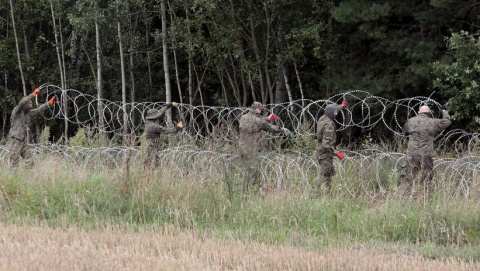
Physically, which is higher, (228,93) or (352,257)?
(228,93)

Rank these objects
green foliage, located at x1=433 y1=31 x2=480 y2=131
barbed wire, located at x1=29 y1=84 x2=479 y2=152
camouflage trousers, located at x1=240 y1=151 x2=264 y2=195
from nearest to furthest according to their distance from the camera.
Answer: camouflage trousers, located at x1=240 y1=151 x2=264 y2=195 < barbed wire, located at x1=29 y1=84 x2=479 y2=152 < green foliage, located at x1=433 y1=31 x2=480 y2=131

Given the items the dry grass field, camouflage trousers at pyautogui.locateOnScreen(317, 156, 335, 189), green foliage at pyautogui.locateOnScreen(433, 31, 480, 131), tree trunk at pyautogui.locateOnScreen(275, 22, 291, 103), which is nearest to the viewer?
the dry grass field

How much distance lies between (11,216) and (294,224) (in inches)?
151

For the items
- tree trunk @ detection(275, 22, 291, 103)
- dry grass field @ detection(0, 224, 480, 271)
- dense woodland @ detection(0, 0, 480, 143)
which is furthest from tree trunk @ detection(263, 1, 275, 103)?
dry grass field @ detection(0, 224, 480, 271)

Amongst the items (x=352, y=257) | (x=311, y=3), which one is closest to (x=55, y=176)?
(x=352, y=257)

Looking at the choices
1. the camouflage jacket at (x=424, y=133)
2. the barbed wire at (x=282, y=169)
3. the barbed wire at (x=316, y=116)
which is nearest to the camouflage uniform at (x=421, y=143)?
the camouflage jacket at (x=424, y=133)

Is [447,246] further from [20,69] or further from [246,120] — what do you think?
[20,69]

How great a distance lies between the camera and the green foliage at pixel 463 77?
1461cm

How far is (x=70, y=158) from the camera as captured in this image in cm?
1127

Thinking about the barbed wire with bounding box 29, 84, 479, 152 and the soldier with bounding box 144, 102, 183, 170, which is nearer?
the soldier with bounding box 144, 102, 183, 170

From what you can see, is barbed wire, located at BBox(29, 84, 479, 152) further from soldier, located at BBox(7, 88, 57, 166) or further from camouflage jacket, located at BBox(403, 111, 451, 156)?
soldier, located at BBox(7, 88, 57, 166)

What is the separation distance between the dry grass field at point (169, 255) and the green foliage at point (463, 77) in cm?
866

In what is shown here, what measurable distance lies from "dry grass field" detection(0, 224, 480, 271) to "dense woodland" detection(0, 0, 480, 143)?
332 inches

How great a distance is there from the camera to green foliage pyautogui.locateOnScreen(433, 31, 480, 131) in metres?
A: 14.6
